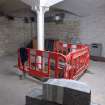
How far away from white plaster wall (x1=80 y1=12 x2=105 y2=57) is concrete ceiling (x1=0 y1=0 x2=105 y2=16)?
0.30 metres

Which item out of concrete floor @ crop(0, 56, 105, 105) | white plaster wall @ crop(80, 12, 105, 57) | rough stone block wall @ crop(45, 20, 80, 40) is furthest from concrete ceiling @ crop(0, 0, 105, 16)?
concrete floor @ crop(0, 56, 105, 105)

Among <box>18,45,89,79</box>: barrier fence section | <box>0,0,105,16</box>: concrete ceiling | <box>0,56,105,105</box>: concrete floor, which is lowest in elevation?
<box>0,56,105,105</box>: concrete floor

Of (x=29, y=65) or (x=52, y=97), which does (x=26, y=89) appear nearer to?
(x=29, y=65)

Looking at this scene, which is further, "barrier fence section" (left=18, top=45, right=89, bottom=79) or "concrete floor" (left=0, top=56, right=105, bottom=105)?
"barrier fence section" (left=18, top=45, right=89, bottom=79)

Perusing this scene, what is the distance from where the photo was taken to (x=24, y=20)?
992cm

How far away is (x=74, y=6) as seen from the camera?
7320mm

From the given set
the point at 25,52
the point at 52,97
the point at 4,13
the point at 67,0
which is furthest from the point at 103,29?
the point at 52,97

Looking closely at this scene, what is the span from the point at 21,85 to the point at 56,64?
1143 mm

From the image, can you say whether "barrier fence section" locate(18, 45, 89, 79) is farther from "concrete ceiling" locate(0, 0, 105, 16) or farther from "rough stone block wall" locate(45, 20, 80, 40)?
"rough stone block wall" locate(45, 20, 80, 40)

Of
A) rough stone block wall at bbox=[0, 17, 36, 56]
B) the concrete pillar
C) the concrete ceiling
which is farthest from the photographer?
rough stone block wall at bbox=[0, 17, 36, 56]

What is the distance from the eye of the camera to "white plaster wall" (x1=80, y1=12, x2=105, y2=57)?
809cm

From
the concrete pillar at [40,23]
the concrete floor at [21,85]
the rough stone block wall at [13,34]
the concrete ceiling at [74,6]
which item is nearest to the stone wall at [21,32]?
the rough stone block wall at [13,34]

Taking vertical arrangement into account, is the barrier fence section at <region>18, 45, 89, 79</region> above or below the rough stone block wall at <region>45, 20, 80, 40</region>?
below

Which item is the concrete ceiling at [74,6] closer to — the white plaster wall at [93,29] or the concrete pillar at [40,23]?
the white plaster wall at [93,29]
